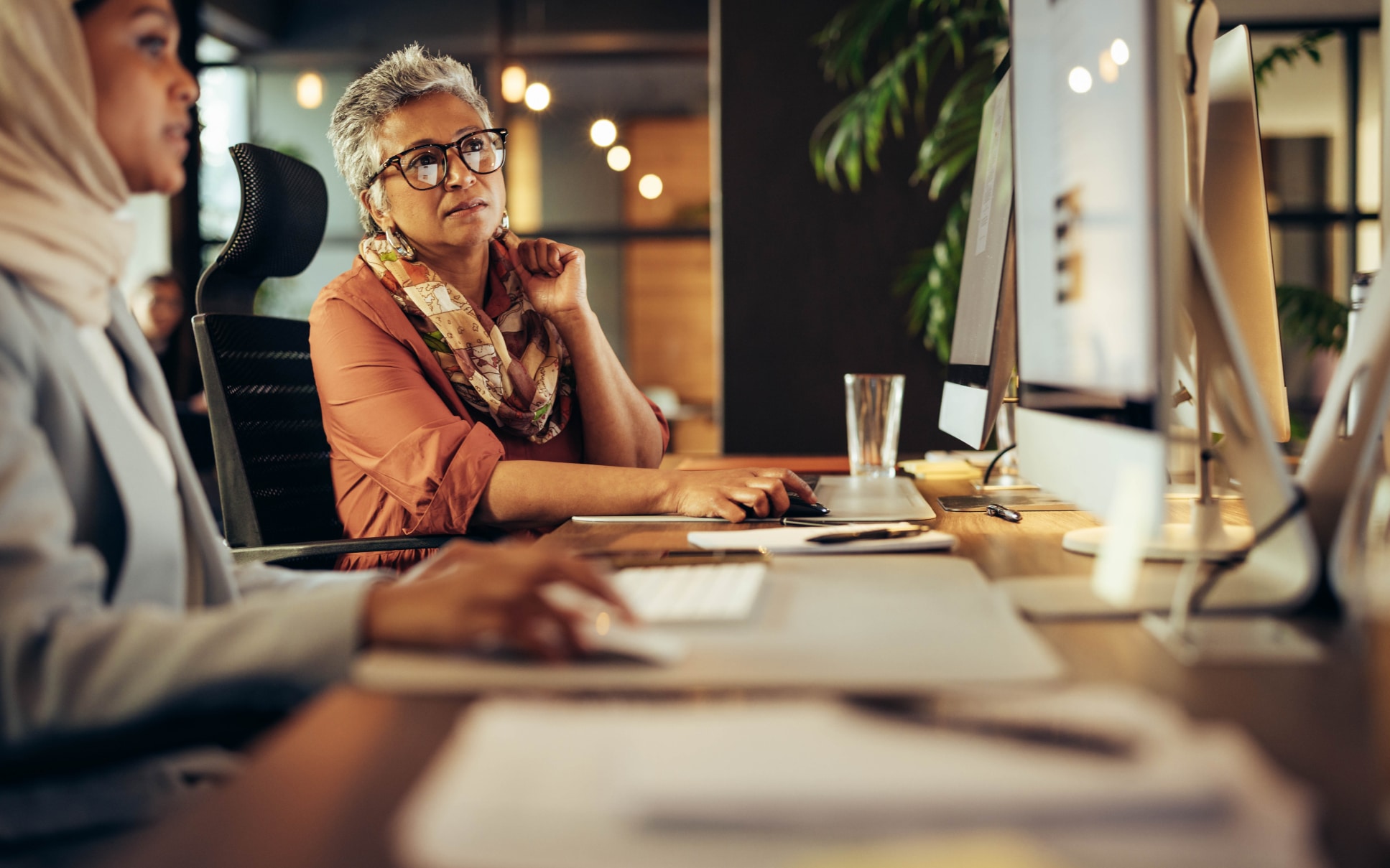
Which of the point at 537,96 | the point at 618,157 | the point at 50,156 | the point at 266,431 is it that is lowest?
the point at 266,431

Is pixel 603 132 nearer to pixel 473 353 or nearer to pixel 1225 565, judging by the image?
pixel 473 353

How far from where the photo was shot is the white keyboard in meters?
0.70

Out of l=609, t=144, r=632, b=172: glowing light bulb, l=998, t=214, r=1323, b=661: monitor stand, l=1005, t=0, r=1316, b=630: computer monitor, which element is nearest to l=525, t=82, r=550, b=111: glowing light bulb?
l=609, t=144, r=632, b=172: glowing light bulb

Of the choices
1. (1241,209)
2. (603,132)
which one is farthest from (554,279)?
(603,132)

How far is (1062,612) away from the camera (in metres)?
0.72

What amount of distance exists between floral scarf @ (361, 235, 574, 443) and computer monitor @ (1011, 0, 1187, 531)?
88 centimetres

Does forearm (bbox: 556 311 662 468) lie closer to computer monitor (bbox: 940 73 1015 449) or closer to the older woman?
the older woman

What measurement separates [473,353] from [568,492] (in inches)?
15.6

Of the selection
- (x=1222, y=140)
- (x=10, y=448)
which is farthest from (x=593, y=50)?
(x=10, y=448)

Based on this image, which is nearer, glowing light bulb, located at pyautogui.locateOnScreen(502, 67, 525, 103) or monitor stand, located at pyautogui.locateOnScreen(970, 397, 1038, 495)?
monitor stand, located at pyautogui.locateOnScreen(970, 397, 1038, 495)

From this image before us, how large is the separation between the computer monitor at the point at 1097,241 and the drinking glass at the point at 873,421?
1.86 ft

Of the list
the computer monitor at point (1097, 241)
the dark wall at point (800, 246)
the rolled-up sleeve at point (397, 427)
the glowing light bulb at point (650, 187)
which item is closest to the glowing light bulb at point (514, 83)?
the glowing light bulb at point (650, 187)

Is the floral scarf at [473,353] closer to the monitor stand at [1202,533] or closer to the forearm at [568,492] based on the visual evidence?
the forearm at [568,492]

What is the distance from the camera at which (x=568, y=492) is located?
1411 millimetres
